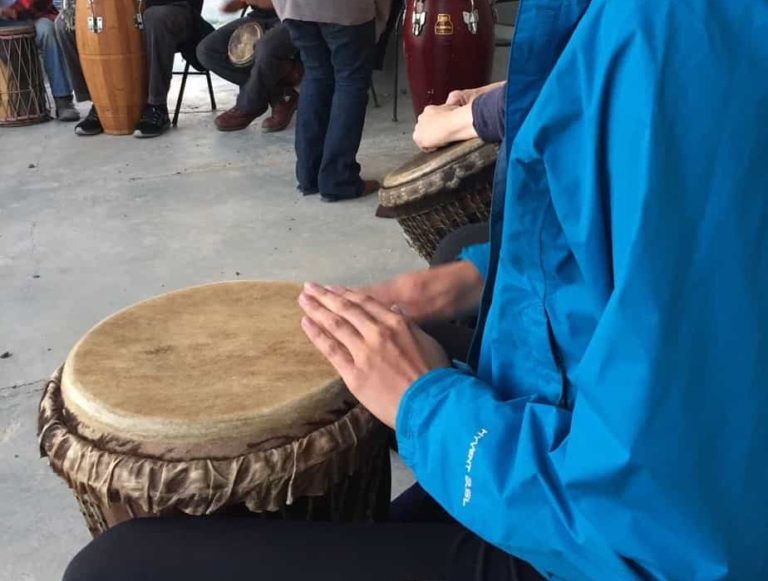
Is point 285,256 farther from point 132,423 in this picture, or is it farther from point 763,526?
point 763,526

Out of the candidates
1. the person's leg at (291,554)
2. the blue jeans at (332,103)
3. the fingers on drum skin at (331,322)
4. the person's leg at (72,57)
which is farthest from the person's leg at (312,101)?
A: the person's leg at (291,554)

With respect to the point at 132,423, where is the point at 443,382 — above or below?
above

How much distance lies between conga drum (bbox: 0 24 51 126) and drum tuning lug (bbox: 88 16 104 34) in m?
0.61

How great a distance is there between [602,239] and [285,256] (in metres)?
2.27

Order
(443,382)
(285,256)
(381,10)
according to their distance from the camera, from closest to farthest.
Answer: (443,382) < (285,256) < (381,10)

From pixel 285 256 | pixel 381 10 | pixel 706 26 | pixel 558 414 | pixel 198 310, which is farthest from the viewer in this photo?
pixel 381 10

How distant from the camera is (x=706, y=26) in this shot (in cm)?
55

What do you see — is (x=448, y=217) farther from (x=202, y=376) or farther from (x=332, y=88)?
(x=332, y=88)

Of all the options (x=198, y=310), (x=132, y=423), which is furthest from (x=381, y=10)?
(x=132, y=423)

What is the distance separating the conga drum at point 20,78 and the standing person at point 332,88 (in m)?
2.17

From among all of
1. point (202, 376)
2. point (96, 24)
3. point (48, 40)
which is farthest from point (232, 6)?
point (202, 376)

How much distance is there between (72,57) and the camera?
4.88 m

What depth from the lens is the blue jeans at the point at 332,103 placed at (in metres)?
3.17

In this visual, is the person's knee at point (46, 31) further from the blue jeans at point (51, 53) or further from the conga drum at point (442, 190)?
the conga drum at point (442, 190)
